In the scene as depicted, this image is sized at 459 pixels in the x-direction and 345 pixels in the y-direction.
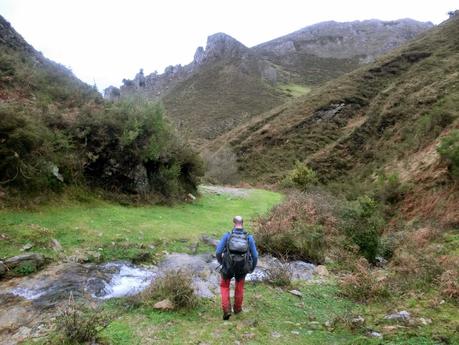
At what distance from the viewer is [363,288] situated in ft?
28.7

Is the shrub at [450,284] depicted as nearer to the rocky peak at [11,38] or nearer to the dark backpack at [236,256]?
the dark backpack at [236,256]

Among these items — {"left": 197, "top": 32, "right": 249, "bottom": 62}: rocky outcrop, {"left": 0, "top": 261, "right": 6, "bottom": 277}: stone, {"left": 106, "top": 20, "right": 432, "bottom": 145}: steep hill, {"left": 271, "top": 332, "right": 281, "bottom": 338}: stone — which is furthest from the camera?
{"left": 197, "top": 32, "right": 249, "bottom": 62}: rocky outcrop

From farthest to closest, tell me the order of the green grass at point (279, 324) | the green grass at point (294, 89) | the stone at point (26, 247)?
the green grass at point (294, 89)
the stone at point (26, 247)
the green grass at point (279, 324)

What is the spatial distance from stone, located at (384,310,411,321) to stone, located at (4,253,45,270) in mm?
7250

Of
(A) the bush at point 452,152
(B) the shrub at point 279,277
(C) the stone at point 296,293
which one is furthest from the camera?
(A) the bush at point 452,152

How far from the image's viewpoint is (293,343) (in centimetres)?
646

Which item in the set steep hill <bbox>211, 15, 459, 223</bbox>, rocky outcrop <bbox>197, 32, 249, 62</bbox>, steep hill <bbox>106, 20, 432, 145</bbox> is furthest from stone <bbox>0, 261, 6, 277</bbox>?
rocky outcrop <bbox>197, 32, 249, 62</bbox>

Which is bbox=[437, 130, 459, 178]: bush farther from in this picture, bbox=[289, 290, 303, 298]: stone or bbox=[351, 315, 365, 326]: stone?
bbox=[351, 315, 365, 326]: stone

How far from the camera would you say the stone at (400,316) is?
7.19 meters

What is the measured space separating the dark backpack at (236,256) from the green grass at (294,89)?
9713 centimetres

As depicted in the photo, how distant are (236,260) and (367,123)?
47.7m

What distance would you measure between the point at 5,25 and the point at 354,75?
58185 mm

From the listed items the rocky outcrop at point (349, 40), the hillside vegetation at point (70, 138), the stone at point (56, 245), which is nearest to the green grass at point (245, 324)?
the stone at point (56, 245)

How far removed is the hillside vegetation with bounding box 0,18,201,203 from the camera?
12.0 m
